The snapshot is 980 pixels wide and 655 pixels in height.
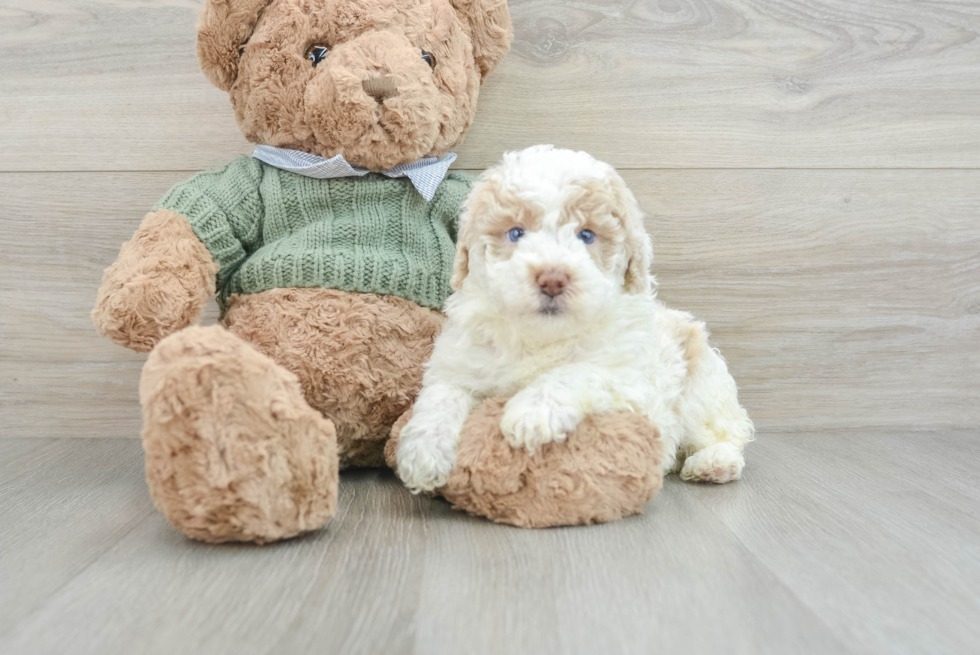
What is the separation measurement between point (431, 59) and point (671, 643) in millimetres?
886

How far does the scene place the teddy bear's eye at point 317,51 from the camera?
1144 millimetres

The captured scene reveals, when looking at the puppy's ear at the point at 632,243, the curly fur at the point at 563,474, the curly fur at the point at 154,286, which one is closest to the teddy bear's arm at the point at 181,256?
the curly fur at the point at 154,286

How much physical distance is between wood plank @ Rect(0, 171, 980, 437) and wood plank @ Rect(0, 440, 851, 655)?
63 cm

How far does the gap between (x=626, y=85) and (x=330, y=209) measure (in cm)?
62

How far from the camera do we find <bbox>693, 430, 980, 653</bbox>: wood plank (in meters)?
0.73

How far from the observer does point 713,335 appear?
59.5 inches

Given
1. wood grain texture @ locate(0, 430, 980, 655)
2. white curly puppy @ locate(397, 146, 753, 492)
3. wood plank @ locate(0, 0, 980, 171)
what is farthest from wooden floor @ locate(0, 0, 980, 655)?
white curly puppy @ locate(397, 146, 753, 492)

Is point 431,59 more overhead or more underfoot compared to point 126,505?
more overhead

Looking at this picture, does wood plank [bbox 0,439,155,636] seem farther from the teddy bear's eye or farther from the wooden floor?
the teddy bear's eye

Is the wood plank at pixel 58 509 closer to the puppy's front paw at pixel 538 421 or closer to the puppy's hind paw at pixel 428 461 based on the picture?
the puppy's hind paw at pixel 428 461

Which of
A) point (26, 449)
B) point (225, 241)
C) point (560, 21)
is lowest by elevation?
point (26, 449)

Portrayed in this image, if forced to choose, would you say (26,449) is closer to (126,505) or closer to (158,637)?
(126,505)

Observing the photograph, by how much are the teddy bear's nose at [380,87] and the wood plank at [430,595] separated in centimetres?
59

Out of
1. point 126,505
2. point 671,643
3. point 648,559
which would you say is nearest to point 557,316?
point 648,559
